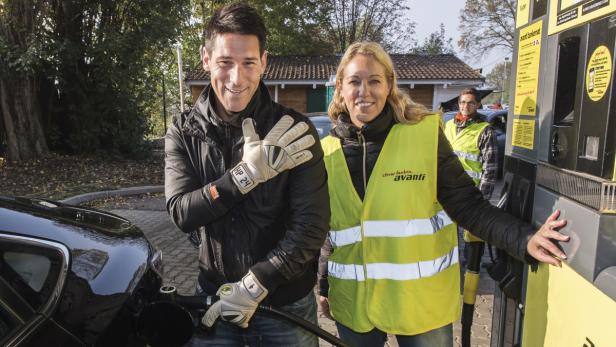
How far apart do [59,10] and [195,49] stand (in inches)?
655

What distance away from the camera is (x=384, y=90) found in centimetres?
199

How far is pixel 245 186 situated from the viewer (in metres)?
1.61

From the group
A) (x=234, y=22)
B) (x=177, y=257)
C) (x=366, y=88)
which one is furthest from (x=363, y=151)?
(x=177, y=257)

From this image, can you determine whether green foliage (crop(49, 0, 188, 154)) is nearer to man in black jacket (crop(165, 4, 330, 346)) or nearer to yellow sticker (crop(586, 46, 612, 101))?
man in black jacket (crop(165, 4, 330, 346))

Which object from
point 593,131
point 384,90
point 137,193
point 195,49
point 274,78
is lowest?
point 137,193

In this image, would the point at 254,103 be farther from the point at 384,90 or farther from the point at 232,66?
the point at 384,90

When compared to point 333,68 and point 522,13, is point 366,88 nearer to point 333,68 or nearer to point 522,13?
point 522,13

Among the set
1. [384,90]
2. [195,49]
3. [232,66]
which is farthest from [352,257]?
[195,49]

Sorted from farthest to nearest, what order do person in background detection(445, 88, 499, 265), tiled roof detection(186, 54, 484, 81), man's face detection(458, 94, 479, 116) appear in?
tiled roof detection(186, 54, 484, 81), man's face detection(458, 94, 479, 116), person in background detection(445, 88, 499, 265)

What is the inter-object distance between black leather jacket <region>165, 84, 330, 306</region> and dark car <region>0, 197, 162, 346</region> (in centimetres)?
43

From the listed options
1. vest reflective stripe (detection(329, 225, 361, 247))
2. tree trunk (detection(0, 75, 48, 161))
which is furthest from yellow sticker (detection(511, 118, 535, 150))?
tree trunk (detection(0, 75, 48, 161))

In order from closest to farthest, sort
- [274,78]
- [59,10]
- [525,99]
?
[525,99], [59,10], [274,78]

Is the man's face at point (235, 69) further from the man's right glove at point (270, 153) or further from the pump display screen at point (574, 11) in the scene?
the pump display screen at point (574, 11)

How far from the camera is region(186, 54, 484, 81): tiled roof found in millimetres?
22547
